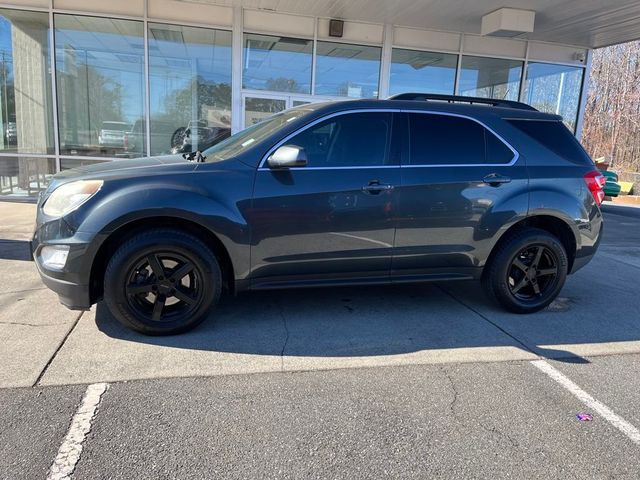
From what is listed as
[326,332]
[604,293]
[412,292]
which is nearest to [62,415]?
[326,332]

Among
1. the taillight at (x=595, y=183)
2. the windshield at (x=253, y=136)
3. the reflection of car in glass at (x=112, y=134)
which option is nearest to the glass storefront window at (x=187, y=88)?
the reflection of car in glass at (x=112, y=134)

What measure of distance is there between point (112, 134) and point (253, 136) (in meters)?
7.75

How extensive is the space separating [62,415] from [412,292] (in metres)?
3.44

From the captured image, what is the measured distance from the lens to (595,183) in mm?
4633

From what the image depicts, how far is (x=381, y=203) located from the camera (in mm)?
4043

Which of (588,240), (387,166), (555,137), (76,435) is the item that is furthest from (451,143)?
(76,435)

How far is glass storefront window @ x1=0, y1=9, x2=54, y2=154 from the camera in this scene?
33.4 feet

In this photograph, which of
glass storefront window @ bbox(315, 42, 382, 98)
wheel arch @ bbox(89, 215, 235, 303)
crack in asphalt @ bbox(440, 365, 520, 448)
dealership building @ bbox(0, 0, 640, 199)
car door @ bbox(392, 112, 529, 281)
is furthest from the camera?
glass storefront window @ bbox(315, 42, 382, 98)

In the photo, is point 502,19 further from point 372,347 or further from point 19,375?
point 19,375

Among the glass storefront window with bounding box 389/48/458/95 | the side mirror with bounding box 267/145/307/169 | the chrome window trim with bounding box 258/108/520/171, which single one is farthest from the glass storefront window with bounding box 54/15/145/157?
the side mirror with bounding box 267/145/307/169

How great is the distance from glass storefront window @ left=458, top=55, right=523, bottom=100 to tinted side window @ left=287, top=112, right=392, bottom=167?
886cm

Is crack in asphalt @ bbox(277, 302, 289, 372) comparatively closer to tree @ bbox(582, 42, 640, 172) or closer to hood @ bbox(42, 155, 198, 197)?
hood @ bbox(42, 155, 198, 197)

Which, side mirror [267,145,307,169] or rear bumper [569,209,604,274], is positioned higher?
side mirror [267,145,307,169]

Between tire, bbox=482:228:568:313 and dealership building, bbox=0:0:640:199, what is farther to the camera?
dealership building, bbox=0:0:640:199
